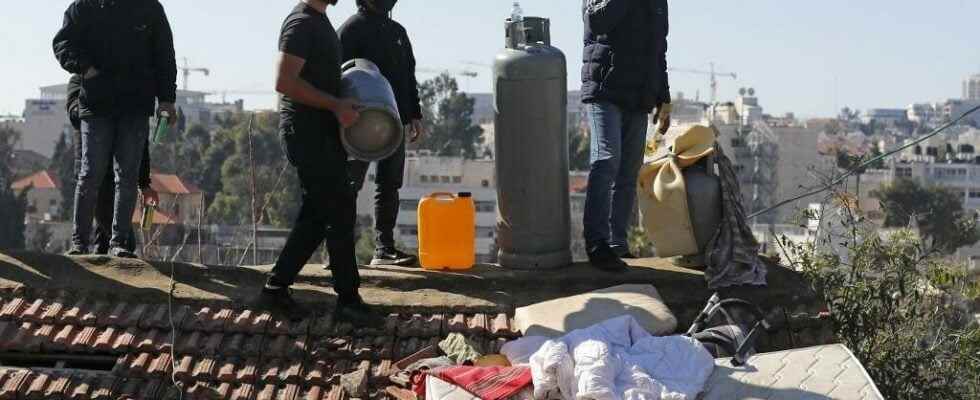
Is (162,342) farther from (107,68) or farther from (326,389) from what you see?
(107,68)

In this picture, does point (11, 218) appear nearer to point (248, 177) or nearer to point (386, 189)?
point (248, 177)

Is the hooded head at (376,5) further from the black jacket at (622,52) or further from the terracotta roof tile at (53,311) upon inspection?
the terracotta roof tile at (53,311)

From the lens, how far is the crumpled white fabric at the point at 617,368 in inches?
216

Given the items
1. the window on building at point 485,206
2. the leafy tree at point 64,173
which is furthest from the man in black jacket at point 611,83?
the leafy tree at point 64,173

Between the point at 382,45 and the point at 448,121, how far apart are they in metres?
75.9

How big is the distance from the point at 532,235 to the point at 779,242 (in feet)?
4.65

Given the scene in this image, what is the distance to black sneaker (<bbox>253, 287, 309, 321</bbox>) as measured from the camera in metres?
6.55

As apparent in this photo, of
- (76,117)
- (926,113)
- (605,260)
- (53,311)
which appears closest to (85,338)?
(53,311)

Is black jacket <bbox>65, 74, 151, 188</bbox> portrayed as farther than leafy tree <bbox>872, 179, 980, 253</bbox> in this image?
No

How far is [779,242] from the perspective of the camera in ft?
25.4

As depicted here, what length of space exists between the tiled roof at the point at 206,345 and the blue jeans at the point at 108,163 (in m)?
0.63

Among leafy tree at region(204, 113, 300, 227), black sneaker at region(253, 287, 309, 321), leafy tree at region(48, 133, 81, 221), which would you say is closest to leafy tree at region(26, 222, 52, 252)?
leafy tree at region(48, 133, 81, 221)

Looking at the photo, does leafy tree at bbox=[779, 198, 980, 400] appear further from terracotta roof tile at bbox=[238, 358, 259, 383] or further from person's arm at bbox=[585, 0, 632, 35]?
terracotta roof tile at bbox=[238, 358, 259, 383]

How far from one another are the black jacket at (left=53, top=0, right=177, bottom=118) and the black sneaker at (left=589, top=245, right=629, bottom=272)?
2445 millimetres
